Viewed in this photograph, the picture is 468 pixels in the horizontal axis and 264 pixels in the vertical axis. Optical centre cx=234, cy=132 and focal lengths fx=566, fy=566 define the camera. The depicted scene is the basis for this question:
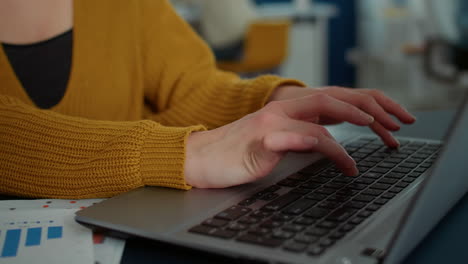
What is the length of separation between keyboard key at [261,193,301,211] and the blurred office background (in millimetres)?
2044

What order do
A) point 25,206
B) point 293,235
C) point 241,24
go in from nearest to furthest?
1. point 293,235
2. point 25,206
3. point 241,24

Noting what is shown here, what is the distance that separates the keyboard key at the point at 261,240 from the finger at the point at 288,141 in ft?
0.42

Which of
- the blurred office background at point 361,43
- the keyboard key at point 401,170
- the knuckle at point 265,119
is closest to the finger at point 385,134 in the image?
the keyboard key at point 401,170

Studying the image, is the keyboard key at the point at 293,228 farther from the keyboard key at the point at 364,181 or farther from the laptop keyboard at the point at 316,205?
the keyboard key at the point at 364,181

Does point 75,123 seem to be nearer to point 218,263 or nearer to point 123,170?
point 123,170

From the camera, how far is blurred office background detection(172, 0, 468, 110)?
3.21 m

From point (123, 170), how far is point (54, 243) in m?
0.14

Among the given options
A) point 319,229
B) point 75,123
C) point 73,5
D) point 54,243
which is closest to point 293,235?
point 319,229

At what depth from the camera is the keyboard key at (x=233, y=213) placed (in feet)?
1.63

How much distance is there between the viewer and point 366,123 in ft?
2.18

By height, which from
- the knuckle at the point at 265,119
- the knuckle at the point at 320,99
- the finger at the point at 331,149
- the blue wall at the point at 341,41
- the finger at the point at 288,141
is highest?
the knuckle at the point at 320,99

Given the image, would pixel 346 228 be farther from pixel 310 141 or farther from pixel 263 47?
pixel 263 47

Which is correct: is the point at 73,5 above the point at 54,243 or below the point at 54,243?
above

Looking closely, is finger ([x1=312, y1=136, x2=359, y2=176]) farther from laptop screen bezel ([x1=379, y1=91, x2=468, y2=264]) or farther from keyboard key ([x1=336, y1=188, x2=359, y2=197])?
laptop screen bezel ([x1=379, y1=91, x2=468, y2=264])
